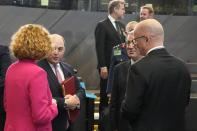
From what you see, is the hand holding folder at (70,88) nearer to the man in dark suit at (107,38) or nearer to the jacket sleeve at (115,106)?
the jacket sleeve at (115,106)

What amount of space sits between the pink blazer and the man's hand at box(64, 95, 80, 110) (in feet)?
1.69

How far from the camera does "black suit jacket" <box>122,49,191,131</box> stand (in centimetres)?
256

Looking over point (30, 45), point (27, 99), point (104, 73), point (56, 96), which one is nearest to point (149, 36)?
point (30, 45)

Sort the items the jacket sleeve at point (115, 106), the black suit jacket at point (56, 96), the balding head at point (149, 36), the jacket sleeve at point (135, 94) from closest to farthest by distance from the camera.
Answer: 1. the jacket sleeve at point (135, 94)
2. the balding head at point (149, 36)
3. the black suit jacket at point (56, 96)
4. the jacket sleeve at point (115, 106)

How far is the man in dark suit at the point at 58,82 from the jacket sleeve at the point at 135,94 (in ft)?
2.45

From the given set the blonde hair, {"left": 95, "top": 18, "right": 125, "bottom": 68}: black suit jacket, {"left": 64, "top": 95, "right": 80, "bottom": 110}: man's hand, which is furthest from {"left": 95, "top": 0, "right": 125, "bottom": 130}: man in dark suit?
the blonde hair

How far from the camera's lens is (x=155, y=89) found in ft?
8.43

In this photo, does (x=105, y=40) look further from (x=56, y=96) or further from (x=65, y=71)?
(x=56, y=96)

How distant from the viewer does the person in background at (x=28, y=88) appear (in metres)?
2.65

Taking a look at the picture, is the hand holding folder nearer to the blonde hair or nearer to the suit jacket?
the suit jacket

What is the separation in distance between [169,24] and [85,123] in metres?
4.73

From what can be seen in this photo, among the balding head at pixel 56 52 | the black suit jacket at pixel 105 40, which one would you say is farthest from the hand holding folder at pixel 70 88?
the black suit jacket at pixel 105 40

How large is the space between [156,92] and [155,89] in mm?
20

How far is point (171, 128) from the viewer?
2631mm
